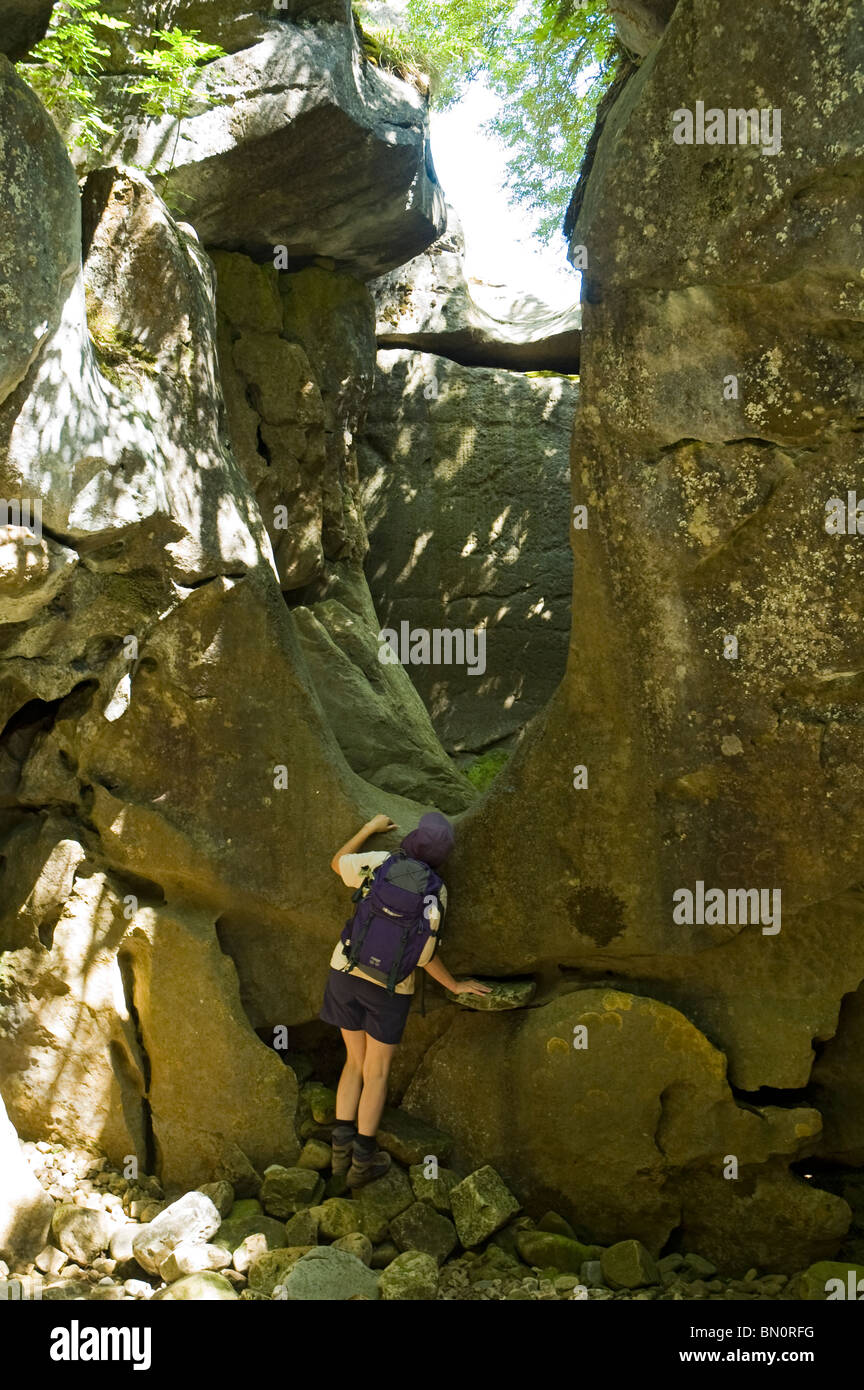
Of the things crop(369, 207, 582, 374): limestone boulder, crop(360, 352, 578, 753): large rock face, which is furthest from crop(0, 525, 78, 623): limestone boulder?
crop(369, 207, 582, 374): limestone boulder

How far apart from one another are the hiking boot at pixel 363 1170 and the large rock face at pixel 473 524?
351 cm

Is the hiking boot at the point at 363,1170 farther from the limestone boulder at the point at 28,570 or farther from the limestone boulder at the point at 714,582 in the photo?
the limestone boulder at the point at 28,570

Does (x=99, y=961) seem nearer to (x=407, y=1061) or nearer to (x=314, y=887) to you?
(x=314, y=887)

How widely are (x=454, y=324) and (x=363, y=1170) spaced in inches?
258

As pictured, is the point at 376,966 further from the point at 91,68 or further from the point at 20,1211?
the point at 91,68

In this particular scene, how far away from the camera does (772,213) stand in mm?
5195

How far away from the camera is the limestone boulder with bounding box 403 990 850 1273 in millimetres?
6031

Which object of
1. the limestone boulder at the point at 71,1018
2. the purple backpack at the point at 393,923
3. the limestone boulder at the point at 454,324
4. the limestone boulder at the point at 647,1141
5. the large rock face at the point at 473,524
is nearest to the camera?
the purple backpack at the point at 393,923

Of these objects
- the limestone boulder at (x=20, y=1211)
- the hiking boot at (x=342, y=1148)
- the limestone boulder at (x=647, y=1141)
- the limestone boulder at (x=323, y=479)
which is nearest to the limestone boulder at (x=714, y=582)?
the limestone boulder at (x=647, y=1141)

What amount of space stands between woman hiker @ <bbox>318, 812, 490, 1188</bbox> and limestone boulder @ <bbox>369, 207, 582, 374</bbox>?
16.5 feet

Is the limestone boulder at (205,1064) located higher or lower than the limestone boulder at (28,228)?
lower

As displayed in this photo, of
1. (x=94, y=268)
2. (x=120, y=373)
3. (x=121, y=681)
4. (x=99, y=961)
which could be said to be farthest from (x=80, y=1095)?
(x=94, y=268)

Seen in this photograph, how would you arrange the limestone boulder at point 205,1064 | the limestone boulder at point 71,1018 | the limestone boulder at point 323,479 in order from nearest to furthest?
the limestone boulder at point 205,1064, the limestone boulder at point 71,1018, the limestone boulder at point 323,479

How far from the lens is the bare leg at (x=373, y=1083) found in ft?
20.1
